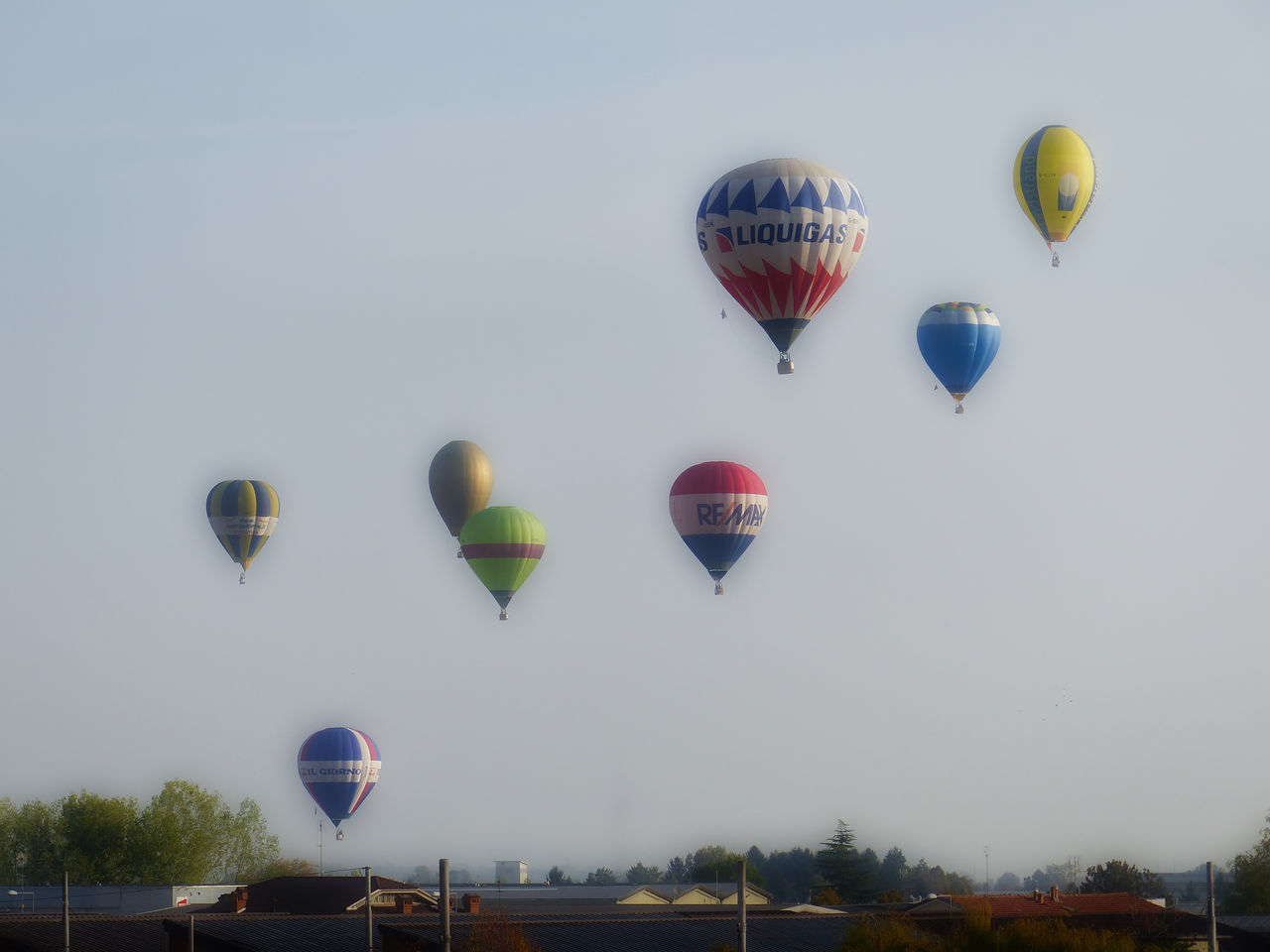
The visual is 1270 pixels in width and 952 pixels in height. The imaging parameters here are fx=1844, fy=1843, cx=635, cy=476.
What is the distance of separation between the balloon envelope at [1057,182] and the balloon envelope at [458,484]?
2441 centimetres

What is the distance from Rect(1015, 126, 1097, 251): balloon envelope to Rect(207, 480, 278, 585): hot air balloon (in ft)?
124

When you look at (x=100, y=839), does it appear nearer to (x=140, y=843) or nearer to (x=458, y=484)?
(x=140, y=843)

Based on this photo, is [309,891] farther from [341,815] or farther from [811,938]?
[811,938]

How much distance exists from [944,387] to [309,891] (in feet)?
144

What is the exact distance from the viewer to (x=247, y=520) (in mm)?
83812

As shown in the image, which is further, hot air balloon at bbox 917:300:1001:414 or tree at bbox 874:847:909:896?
tree at bbox 874:847:909:896

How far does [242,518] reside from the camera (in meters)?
83.8

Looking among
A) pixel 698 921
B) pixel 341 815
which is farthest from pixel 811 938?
pixel 341 815

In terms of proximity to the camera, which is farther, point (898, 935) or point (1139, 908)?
point (1139, 908)

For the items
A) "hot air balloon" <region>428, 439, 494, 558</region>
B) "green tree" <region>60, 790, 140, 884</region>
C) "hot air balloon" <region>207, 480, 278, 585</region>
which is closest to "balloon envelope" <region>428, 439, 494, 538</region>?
"hot air balloon" <region>428, 439, 494, 558</region>

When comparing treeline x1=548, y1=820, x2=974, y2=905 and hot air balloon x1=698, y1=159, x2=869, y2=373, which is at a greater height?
hot air balloon x1=698, y1=159, x2=869, y2=373

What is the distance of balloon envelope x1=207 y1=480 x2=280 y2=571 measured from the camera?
8375 cm

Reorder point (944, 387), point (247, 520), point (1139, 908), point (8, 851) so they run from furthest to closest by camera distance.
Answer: point (8, 851), point (247, 520), point (1139, 908), point (944, 387)

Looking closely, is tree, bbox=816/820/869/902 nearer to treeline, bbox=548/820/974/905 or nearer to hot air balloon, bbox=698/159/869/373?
treeline, bbox=548/820/974/905
